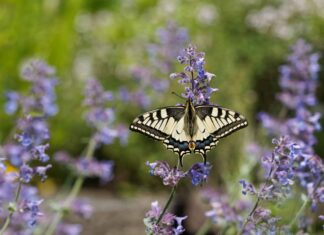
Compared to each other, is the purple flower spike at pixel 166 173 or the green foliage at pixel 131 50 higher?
the green foliage at pixel 131 50

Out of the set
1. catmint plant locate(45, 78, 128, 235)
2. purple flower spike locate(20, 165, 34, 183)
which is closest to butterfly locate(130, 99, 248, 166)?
purple flower spike locate(20, 165, 34, 183)

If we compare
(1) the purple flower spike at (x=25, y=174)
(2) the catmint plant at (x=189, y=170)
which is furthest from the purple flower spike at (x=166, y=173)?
(1) the purple flower spike at (x=25, y=174)

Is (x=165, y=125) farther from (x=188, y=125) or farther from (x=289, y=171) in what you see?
(x=289, y=171)

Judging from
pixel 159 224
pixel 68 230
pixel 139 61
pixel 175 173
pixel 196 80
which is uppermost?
pixel 139 61

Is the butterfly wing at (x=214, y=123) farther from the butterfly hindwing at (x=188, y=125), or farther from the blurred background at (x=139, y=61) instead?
the blurred background at (x=139, y=61)

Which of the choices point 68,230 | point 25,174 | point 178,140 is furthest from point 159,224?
point 68,230

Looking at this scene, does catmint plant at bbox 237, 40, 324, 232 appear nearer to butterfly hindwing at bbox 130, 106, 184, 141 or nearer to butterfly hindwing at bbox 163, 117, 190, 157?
butterfly hindwing at bbox 163, 117, 190, 157

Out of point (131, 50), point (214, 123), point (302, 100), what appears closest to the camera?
point (214, 123)
